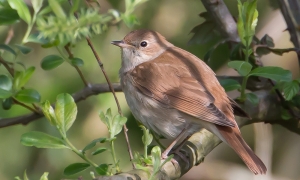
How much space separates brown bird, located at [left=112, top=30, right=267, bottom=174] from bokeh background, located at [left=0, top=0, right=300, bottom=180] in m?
0.75

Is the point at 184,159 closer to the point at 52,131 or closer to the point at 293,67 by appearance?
the point at 52,131

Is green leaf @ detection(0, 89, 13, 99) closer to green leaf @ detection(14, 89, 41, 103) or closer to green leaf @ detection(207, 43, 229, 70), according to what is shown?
green leaf @ detection(14, 89, 41, 103)

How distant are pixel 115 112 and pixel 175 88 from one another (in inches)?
36.2

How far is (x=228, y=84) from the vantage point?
10.1 feet

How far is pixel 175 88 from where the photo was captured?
3.37 meters

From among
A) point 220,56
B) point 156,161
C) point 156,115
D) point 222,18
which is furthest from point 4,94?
point 220,56

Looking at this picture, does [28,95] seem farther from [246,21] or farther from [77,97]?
[246,21]

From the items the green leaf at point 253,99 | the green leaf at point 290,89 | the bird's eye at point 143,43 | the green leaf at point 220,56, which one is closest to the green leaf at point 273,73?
the green leaf at point 290,89

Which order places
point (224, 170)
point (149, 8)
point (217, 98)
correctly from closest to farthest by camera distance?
point (217, 98) → point (224, 170) → point (149, 8)

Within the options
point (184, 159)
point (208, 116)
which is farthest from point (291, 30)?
point (184, 159)

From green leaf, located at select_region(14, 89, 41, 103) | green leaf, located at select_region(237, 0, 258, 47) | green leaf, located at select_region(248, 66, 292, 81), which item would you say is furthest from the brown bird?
green leaf, located at select_region(14, 89, 41, 103)

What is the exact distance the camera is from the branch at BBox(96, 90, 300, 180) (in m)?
2.45

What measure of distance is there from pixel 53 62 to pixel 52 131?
5.67ft

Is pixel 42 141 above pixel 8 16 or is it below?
below
